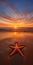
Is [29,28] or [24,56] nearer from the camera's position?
[24,56]

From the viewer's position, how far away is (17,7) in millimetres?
1228

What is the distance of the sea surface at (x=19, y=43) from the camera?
1.12 meters

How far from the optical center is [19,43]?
48.0 inches

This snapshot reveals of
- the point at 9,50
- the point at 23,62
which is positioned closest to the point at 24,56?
the point at 23,62

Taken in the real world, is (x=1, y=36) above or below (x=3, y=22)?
below

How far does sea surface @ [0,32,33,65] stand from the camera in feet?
3.67

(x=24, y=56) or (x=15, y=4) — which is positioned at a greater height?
(x=15, y=4)

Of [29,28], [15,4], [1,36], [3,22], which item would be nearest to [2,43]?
[1,36]

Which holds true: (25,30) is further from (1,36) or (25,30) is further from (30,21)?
(1,36)

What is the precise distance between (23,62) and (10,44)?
25cm

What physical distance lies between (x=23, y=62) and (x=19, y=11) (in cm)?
55

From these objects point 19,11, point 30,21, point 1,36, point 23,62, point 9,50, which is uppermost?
point 19,11

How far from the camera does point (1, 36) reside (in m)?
1.27

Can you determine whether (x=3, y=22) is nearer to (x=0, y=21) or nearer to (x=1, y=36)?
(x=0, y=21)
